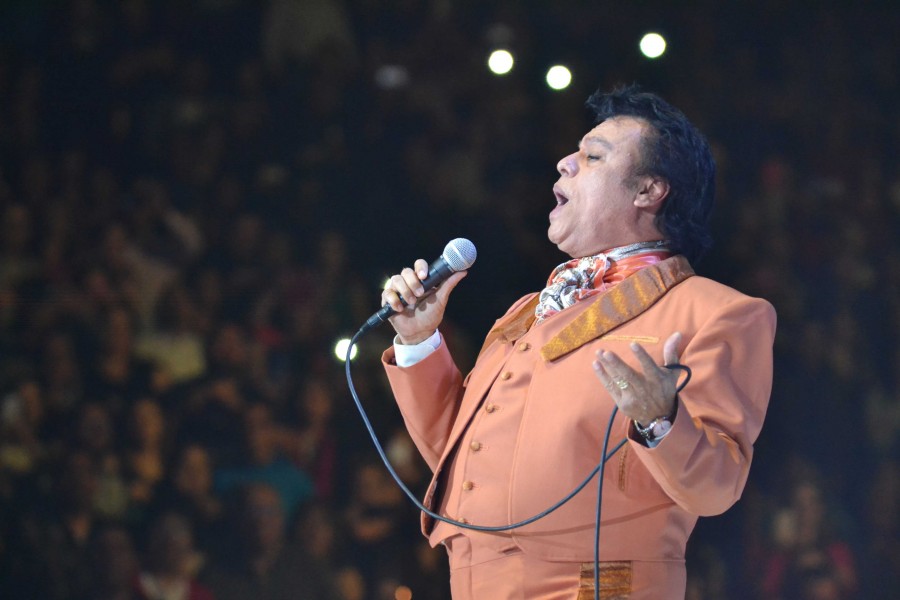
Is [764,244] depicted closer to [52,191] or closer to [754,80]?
[754,80]

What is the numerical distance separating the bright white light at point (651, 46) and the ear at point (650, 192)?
5.14ft

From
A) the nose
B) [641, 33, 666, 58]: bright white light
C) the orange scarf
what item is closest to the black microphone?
the orange scarf

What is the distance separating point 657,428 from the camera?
150cm

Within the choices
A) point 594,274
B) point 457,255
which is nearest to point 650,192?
point 594,274

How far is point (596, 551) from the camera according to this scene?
5.30 feet

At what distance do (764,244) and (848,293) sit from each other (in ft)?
1.08

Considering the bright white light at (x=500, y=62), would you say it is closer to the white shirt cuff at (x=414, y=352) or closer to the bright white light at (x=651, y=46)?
the bright white light at (x=651, y=46)

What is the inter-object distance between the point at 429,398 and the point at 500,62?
5.61ft

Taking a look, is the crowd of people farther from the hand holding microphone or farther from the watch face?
the watch face

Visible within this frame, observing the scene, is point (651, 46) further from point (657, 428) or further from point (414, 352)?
point (657, 428)

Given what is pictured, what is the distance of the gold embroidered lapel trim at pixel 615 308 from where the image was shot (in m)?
1.86

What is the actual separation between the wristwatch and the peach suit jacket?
12 mm

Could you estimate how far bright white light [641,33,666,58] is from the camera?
139 inches

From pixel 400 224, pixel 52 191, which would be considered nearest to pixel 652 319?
pixel 400 224
